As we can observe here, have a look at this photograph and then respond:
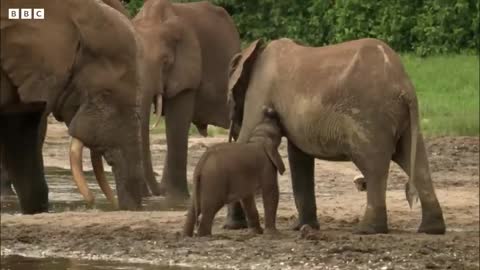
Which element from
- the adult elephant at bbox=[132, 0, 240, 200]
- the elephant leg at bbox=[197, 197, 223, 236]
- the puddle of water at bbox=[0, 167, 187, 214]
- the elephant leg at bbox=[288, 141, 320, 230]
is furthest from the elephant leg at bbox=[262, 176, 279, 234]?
the adult elephant at bbox=[132, 0, 240, 200]

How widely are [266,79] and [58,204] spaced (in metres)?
2.36

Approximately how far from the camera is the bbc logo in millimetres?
8156

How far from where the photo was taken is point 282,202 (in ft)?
44.6

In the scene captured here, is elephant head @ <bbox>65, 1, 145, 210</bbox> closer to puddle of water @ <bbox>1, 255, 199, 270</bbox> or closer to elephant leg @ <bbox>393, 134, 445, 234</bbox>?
puddle of water @ <bbox>1, 255, 199, 270</bbox>

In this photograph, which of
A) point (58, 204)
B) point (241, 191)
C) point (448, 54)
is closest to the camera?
point (241, 191)

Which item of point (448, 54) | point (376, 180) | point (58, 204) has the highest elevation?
point (376, 180)

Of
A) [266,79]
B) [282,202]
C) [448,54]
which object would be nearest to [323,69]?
[266,79]

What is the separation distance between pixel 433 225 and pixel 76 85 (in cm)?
324

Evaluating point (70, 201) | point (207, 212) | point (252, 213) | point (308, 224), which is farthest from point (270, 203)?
point (70, 201)

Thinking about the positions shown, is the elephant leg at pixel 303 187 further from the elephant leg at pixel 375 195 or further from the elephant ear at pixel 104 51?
the elephant ear at pixel 104 51

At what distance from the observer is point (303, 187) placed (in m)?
11.6

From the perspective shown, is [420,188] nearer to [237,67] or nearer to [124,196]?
[237,67]

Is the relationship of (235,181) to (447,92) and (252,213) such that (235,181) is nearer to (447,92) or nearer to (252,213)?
(252,213)

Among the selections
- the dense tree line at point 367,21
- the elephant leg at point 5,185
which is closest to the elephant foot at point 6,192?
the elephant leg at point 5,185
